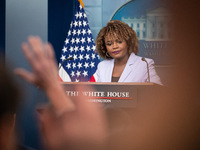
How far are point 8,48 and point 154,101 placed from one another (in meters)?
2.52

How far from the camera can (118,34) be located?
240 centimetres

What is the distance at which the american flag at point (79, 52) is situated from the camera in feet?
11.9

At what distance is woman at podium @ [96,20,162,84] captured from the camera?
91.4 inches

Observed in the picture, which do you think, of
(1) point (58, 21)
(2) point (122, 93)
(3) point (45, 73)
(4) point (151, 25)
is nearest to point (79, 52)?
(1) point (58, 21)

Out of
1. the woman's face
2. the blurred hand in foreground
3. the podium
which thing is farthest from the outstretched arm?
the woman's face

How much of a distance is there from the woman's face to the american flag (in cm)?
121

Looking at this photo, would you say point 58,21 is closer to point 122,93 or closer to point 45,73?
point 122,93

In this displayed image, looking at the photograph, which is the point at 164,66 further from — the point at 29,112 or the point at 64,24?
the point at 29,112

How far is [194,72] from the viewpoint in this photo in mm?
978

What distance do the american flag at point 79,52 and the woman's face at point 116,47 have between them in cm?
121

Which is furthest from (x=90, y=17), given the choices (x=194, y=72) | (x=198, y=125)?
(x=194, y=72)

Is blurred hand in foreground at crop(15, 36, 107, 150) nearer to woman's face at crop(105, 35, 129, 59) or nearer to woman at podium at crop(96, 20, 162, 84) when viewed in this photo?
woman at podium at crop(96, 20, 162, 84)

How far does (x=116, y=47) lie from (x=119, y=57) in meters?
0.10

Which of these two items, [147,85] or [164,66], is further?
[164,66]
